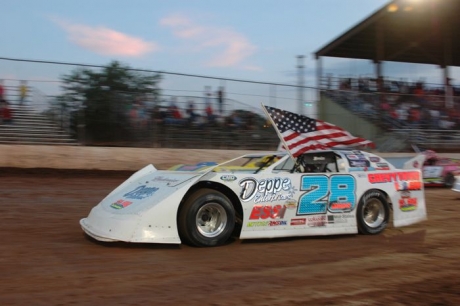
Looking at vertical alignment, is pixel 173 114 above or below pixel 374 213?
above

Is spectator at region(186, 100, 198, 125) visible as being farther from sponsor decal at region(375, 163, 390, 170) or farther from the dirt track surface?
sponsor decal at region(375, 163, 390, 170)

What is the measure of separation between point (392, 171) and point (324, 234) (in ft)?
6.20

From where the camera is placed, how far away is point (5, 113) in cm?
1364

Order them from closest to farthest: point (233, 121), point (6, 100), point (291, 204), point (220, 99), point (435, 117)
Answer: point (291, 204)
point (6, 100)
point (220, 99)
point (233, 121)
point (435, 117)

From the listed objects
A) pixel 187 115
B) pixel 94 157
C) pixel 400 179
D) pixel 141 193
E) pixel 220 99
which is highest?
pixel 220 99

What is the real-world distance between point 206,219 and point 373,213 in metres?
2.99

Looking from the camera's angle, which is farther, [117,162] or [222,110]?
[222,110]

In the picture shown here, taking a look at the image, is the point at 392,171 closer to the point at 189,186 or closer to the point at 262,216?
the point at 262,216

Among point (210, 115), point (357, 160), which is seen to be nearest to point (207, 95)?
point (210, 115)

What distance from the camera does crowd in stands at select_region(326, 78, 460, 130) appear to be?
21047 millimetres

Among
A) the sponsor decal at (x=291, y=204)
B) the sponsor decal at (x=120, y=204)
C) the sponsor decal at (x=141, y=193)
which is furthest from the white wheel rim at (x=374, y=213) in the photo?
the sponsor decal at (x=120, y=204)

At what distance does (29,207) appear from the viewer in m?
9.09

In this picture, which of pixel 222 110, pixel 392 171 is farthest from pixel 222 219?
pixel 222 110

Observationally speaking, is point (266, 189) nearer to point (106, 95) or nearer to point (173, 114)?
point (173, 114)
